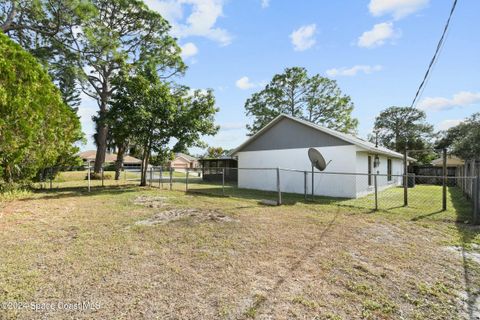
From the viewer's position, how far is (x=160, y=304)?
2.94 m

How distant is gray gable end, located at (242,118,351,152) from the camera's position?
1362 cm

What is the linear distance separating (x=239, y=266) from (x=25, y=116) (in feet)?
30.8

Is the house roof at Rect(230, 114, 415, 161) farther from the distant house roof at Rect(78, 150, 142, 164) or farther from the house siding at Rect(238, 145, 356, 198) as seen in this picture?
the distant house roof at Rect(78, 150, 142, 164)

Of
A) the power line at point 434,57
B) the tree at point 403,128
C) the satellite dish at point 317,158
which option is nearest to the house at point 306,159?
the satellite dish at point 317,158

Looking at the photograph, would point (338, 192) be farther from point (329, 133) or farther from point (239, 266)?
point (239, 266)

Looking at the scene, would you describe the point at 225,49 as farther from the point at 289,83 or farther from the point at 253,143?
the point at 289,83

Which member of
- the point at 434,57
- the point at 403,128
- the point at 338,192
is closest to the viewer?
the point at 434,57

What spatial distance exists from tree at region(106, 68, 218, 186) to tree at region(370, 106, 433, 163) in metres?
36.5

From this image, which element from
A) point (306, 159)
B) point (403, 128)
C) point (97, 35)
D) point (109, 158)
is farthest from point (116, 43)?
point (403, 128)

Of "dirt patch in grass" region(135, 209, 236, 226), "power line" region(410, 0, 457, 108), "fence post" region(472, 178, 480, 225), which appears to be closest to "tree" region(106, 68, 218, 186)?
"dirt patch in grass" region(135, 209, 236, 226)

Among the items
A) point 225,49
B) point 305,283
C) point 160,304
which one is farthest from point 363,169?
point 160,304

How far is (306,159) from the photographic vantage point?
47.2 ft

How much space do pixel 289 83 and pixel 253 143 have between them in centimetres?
1676

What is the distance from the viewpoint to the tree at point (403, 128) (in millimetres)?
42344
